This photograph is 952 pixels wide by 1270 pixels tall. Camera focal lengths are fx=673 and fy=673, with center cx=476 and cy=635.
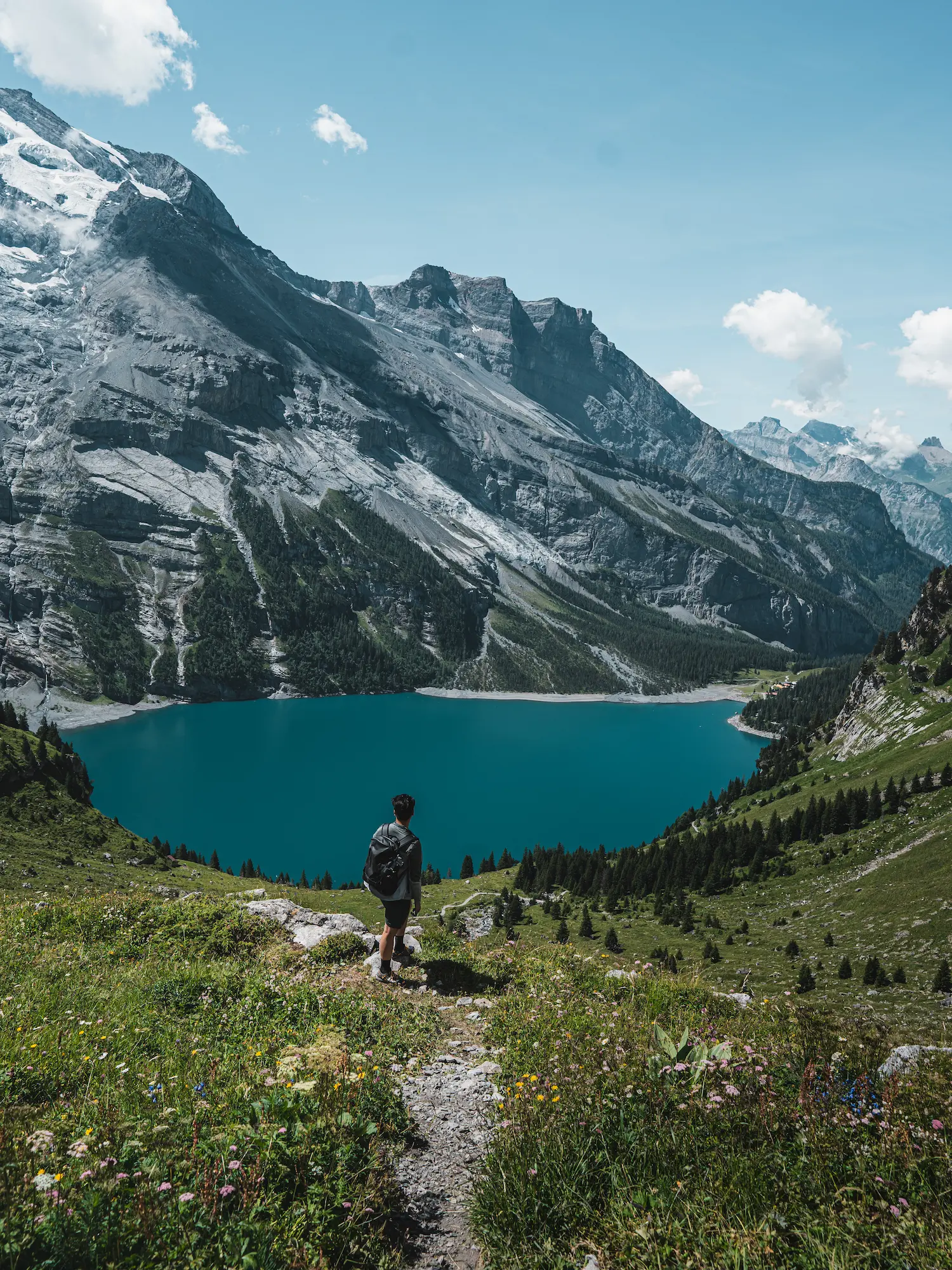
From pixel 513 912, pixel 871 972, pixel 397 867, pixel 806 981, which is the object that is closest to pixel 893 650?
pixel 513 912

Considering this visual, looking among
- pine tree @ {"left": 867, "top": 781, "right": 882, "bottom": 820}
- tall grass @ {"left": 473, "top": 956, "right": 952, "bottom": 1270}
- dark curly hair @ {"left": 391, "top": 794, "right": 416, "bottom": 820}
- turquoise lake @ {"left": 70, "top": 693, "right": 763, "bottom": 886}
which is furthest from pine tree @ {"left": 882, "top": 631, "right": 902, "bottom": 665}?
tall grass @ {"left": 473, "top": 956, "right": 952, "bottom": 1270}

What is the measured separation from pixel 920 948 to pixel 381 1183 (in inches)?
1582

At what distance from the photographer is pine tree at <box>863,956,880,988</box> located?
107ft

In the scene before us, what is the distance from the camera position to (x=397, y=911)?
41.3ft

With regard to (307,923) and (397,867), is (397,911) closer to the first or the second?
(397,867)

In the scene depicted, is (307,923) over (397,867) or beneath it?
beneath

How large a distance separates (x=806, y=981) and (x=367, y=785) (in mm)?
119442

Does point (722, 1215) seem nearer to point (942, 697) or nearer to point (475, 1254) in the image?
point (475, 1254)

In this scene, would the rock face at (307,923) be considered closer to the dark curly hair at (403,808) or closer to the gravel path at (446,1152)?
the dark curly hair at (403,808)

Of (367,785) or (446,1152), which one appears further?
(367,785)

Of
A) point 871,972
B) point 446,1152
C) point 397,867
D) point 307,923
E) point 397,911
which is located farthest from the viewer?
point 871,972

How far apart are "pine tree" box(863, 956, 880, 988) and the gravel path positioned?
31319 millimetres

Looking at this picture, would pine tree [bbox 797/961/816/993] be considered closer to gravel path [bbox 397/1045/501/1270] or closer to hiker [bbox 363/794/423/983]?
hiker [bbox 363/794/423/983]

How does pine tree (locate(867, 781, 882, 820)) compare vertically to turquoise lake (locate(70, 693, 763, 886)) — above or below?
above
